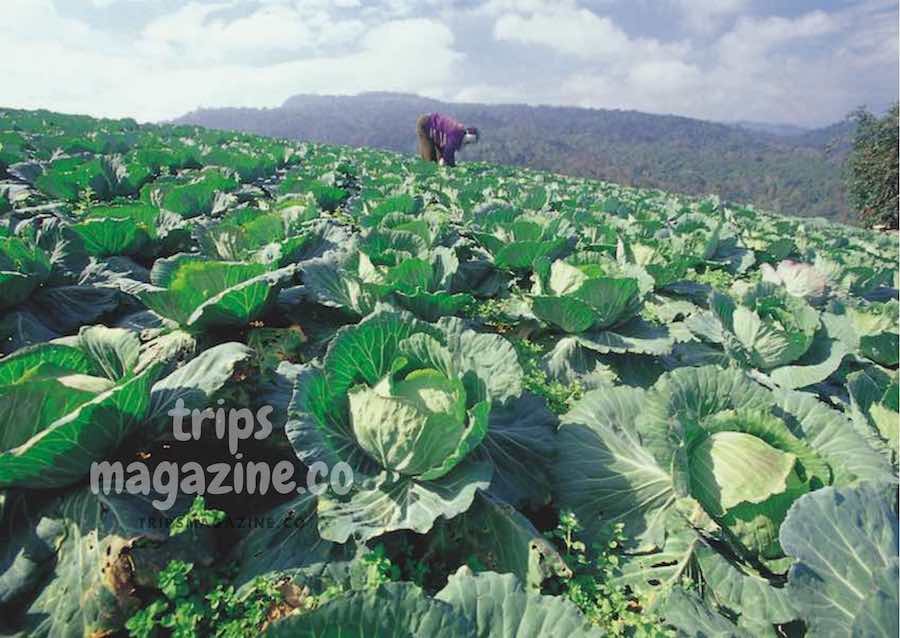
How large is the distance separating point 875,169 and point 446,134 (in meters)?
39.0

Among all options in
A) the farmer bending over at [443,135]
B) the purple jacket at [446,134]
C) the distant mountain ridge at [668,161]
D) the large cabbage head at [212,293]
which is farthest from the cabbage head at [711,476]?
the distant mountain ridge at [668,161]

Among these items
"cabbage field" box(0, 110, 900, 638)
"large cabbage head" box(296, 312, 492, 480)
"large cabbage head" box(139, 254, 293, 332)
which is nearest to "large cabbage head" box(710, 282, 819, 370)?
"cabbage field" box(0, 110, 900, 638)

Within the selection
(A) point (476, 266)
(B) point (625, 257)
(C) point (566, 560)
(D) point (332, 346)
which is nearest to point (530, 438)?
(C) point (566, 560)

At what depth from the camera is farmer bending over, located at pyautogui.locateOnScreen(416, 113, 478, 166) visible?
63.7ft

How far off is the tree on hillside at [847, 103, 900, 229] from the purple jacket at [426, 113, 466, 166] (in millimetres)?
36476

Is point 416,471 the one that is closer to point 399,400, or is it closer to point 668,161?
point 399,400

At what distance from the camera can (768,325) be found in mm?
3895

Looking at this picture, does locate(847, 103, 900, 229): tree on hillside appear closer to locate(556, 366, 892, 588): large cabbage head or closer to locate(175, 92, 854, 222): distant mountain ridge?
locate(175, 92, 854, 222): distant mountain ridge

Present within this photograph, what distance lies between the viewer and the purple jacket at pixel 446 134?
19406 millimetres

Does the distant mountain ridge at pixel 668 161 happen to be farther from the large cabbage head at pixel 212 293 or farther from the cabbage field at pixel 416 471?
the large cabbage head at pixel 212 293

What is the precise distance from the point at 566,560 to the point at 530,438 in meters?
0.60

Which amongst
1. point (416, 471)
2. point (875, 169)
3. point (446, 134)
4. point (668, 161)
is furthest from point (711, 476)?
point (668, 161)

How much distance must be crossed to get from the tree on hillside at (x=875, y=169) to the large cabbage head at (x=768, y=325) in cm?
4493

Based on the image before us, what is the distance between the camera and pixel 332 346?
2414 mm
